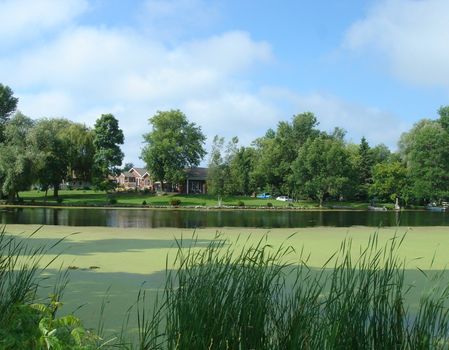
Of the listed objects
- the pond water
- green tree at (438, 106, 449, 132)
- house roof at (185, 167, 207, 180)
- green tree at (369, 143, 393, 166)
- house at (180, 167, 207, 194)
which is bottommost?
the pond water

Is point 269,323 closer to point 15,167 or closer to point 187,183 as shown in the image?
point 15,167

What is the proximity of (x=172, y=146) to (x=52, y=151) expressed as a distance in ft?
58.8

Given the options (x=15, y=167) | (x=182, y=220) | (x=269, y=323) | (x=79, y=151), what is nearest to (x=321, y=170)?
(x=79, y=151)

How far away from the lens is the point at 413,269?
9031mm

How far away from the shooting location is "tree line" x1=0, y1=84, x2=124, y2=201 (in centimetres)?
3834

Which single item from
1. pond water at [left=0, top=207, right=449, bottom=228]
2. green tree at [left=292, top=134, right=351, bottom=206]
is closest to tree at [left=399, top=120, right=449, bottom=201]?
green tree at [left=292, top=134, right=351, bottom=206]

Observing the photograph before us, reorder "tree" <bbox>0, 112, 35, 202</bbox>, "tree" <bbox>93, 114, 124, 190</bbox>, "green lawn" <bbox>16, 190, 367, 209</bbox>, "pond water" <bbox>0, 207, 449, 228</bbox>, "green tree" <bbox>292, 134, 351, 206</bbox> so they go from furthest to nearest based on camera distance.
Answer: "tree" <bbox>93, 114, 124, 190</bbox> → "green tree" <bbox>292, 134, 351, 206</bbox> → "green lawn" <bbox>16, 190, 367, 209</bbox> → "tree" <bbox>0, 112, 35, 202</bbox> → "pond water" <bbox>0, 207, 449, 228</bbox>

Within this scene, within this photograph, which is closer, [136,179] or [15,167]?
[15,167]

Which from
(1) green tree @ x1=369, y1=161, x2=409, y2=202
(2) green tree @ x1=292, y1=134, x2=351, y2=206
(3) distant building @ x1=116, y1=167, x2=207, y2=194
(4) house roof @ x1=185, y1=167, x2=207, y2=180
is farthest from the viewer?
(4) house roof @ x1=185, y1=167, x2=207, y2=180

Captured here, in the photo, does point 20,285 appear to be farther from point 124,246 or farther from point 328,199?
point 328,199

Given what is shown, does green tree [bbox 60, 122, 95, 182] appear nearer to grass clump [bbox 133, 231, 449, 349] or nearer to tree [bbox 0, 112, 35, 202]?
tree [bbox 0, 112, 35, 202]

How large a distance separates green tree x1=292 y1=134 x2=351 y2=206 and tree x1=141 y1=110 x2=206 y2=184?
1407cm

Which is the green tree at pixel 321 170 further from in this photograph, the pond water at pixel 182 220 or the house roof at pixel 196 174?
the pond water at pixel 182 220

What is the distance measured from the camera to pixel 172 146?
201 ft
